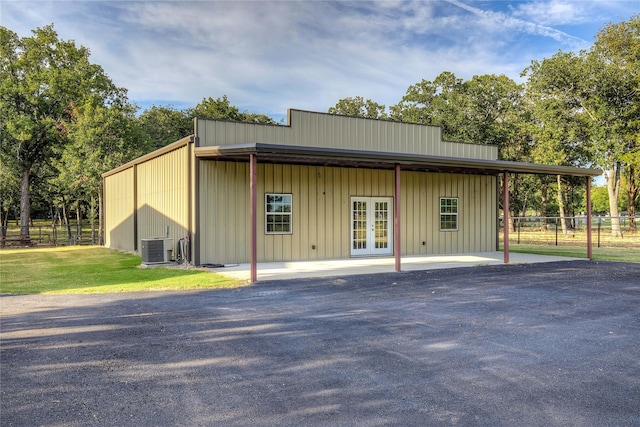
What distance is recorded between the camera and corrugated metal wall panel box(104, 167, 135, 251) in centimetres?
1649

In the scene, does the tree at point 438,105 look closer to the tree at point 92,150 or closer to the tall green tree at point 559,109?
the tall green tree at point 559,109

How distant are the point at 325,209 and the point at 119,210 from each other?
32.3 feet

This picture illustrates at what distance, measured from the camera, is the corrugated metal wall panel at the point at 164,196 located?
461 inches

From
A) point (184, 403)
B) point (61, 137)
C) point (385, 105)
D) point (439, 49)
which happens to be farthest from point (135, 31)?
point (385, 105)

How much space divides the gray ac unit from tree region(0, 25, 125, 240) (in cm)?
1533

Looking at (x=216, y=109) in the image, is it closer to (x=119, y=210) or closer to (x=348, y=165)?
(x=119, y=210)

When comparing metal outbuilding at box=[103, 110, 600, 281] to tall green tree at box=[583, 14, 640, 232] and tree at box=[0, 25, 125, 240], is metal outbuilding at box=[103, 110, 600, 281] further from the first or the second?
tall green tree at box=[583, 14, 640, 232]

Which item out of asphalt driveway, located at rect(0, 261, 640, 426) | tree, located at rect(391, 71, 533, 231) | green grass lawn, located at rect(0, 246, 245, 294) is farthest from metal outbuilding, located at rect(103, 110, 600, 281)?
tree, located at rect(391, 71, 533, 231)

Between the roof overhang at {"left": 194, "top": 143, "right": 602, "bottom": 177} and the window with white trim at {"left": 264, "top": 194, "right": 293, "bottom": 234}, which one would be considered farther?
the window with white trim at {"left": 264, "top": 194, "right": 293, "bottom": 234}

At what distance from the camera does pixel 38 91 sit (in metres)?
24.0

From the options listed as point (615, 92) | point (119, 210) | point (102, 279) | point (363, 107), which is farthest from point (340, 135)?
point (363, 107)

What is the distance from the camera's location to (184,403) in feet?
9.84

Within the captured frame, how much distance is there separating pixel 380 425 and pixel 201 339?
2509 millimetres

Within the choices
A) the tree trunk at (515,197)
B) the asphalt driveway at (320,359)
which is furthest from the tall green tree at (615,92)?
the asphalt driveway at (320,359)
